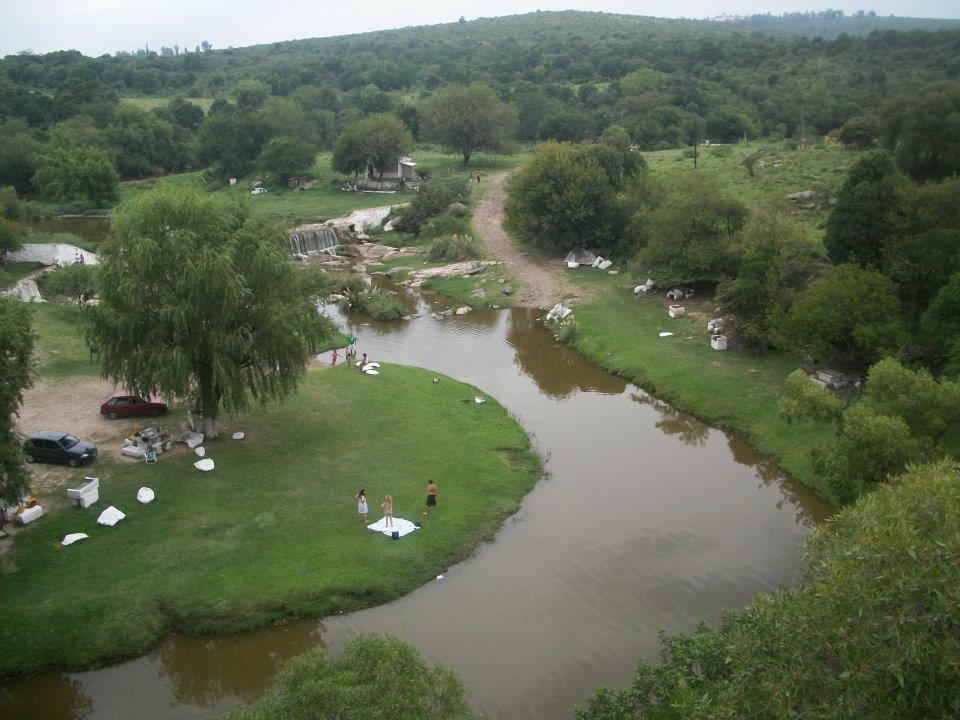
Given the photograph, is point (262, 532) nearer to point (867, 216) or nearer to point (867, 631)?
point (867, 631)

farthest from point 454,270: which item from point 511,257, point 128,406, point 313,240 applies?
point 128,406

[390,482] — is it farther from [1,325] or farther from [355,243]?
[355,243]

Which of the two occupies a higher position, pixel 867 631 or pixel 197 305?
pixel 867 631

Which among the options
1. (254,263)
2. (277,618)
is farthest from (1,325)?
(277,618)

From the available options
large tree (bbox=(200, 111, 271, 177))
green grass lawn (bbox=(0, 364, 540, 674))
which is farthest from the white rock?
large tree (bbox=(200, 111, 271, 177))

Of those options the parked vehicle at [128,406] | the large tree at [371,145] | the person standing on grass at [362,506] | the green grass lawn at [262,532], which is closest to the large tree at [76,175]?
the large tree at [371,145]

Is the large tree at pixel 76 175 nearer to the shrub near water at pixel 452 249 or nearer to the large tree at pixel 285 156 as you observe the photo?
the large tree at pixel 285 156

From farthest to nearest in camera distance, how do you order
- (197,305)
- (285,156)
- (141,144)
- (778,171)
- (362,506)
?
(141,144), (285,156), (778,171), (197,305), (362,506)

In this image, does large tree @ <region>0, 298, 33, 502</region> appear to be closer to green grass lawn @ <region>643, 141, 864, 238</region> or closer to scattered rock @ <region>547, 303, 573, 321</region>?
scattered rock @ <region>547, 303, 573, 321</region>
